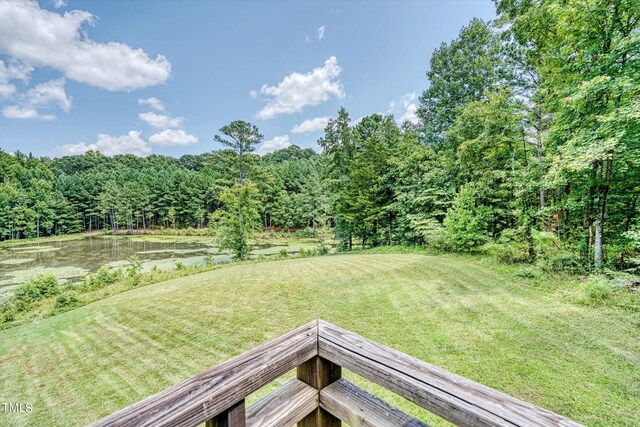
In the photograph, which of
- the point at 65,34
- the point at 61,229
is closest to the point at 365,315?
the point at 65,34

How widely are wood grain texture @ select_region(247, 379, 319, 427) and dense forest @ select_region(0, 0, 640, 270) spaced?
6.73 m

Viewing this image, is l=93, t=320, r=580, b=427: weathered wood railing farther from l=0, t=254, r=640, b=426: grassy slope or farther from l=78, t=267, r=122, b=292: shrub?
l=78, t=267, r=122, b=292: shrub

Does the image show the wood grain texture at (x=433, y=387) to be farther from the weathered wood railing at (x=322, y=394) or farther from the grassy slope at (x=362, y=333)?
the grassy slope at (x=362, y=333)

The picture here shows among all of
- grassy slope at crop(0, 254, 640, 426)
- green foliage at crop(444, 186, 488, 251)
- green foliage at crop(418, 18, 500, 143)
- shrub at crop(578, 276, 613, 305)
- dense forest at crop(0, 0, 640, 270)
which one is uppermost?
green foliage at crop(418, 18, 500, 143)

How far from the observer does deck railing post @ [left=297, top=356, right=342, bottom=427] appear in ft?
3.25

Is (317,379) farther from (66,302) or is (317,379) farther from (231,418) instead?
(66,302)

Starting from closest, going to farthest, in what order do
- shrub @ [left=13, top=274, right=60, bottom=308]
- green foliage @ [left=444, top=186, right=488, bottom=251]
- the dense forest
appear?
the dense forest → shrub @ [left=13, top=274, right=60, bottom=308] → green foliage @ [left=444, top=186, right=488, bottom=251]

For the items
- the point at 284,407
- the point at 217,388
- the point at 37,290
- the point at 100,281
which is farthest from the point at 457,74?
the point at 37,290

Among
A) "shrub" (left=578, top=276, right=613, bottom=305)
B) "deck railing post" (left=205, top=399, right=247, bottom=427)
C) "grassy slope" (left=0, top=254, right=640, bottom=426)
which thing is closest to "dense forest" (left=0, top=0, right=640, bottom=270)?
"shrub" (left=578, top=276, right=613, bottom=305)

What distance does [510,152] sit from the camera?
9.70 meters

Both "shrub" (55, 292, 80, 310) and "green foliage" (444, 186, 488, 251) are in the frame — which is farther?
"green foliage" (444, 186, 488, 251)

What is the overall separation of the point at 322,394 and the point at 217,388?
435mm

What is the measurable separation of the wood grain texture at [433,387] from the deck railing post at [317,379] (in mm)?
60

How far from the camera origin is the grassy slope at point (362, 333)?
9.99 ft
